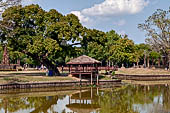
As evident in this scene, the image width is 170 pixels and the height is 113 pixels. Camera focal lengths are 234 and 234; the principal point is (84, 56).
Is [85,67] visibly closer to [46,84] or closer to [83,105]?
[46,84]

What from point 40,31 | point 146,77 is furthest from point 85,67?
point 146,77

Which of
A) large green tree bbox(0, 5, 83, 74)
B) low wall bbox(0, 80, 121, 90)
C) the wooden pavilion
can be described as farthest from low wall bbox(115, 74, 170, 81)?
large green tree bbox(0, 5, 83, 74)

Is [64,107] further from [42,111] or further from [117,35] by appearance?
[117,35]

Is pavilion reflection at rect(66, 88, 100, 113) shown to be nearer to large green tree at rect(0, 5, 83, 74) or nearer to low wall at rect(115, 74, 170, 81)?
Answer: large green tree at rect(0, 5, 83, 74)

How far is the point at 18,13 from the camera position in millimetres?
39312

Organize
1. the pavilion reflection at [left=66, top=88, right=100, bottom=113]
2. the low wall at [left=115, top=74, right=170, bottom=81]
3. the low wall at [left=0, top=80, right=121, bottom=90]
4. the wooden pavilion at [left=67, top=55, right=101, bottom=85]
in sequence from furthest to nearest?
1. the low wall at [left=115, top=74, right=170, bottom=81]
2. the wooden pavilion at [left=67, top=55, right=101, bottom=85]
3. the low wall at [left=0, top=80, right=121, bottom=90]
4. the pavilion reflection at [left=66, top=88, right=100, bottom=113]

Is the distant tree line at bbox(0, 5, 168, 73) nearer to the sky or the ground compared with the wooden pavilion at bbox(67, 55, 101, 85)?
nearer to the sky

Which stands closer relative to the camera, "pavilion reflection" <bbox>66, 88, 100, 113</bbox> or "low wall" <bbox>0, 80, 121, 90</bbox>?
"pavilion reflection" <bbox>66, 88, 100, 113</bbox>

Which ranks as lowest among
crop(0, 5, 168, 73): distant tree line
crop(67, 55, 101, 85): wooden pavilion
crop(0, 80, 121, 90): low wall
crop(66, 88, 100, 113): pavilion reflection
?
crop(66, 88, 100, 113): pavilion reflection

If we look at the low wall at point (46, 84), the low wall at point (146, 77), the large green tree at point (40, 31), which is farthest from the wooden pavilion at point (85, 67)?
the low wall at point (146, 77)

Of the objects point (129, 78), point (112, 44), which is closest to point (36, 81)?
point (129, 78)

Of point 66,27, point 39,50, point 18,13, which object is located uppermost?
point 18,13

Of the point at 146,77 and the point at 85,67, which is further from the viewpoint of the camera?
the point at 146,77

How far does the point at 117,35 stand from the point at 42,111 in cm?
6404
